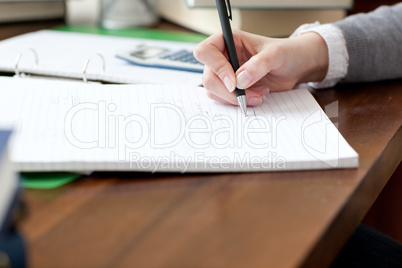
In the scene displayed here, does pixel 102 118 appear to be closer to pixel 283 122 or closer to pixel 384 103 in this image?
pixel 283 122

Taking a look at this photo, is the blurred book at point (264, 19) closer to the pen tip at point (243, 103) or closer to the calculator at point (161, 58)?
the calculator at point (161, 58)

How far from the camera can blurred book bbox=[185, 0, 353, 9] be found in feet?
2.86

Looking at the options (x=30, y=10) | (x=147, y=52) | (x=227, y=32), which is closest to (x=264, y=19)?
(x=147, y=52)

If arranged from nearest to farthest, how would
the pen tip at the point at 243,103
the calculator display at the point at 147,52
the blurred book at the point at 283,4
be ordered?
the pen tip at the point at 243,103, the calculator display at the point at 147,52, the blurred book at the point at 283,4

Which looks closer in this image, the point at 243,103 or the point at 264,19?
the point at 243,103

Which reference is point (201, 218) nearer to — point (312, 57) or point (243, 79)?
point (243, 79)

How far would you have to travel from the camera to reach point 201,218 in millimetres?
338

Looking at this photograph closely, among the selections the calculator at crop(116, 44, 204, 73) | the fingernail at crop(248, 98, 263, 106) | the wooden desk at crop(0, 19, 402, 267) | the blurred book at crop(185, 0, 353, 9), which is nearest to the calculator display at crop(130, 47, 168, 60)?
the calculator at crop(116, 44, 204, 73)

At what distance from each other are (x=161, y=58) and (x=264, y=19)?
0.30 m

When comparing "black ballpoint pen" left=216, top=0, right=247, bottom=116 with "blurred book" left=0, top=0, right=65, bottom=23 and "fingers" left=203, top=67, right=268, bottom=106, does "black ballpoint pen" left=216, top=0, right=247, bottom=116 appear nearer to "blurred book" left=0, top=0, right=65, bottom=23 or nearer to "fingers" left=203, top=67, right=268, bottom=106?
"fingers" left=203, top=67, right=268, bottom=106

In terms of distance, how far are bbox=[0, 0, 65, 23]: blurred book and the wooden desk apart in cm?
80

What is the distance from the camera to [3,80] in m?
0.56

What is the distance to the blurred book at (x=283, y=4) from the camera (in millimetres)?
873

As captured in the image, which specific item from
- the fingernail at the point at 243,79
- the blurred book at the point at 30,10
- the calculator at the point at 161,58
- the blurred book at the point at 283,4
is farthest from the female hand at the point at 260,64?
the blurred book at the point at 30,10
